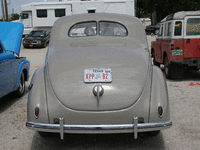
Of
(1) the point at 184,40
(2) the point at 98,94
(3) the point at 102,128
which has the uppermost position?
(1) the point at 184,40

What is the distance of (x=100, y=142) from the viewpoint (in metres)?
4.12

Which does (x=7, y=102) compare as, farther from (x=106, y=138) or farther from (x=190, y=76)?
(x=190, y=76)

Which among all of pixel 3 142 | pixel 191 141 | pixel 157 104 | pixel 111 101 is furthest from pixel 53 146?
pixel 191 141

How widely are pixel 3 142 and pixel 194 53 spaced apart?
6367mm

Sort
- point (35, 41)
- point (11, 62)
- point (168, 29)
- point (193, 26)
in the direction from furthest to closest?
point (35, 41)
point (168, 29)
point (193, 26)
point (11, 62)

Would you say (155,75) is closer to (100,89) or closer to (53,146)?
(100,89)

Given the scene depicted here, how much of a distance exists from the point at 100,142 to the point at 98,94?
0.95 metres

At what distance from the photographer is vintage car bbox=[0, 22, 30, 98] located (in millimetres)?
5839

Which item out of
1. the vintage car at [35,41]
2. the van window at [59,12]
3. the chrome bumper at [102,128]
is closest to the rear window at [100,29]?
the chrome bumper at [102,128]

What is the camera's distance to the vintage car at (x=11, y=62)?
230 inches

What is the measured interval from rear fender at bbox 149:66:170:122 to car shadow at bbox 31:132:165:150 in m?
0.57

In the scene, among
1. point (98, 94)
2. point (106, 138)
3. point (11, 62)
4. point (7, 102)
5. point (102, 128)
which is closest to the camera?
point (102, 128)

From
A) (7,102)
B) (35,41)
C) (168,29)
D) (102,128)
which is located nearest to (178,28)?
(168,29)

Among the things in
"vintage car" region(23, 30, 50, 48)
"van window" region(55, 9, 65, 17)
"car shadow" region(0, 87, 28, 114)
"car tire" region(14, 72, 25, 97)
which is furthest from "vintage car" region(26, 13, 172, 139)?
"van window" region(55, 9, 65, 17)
